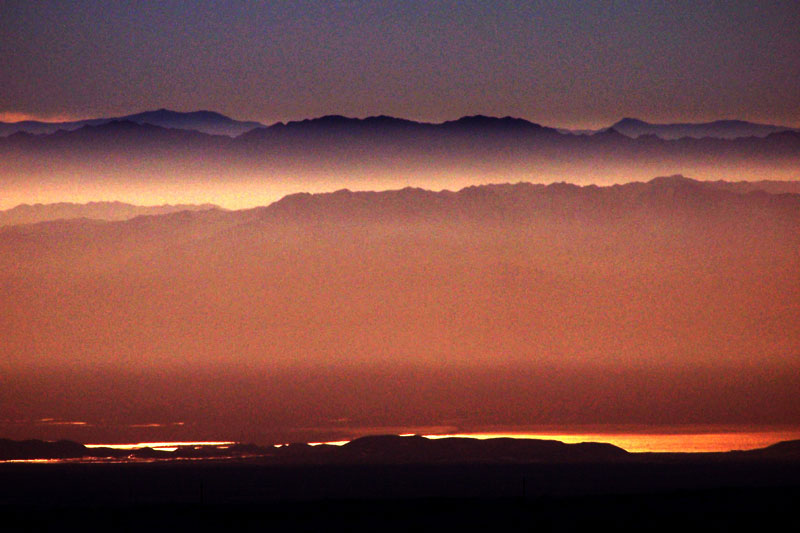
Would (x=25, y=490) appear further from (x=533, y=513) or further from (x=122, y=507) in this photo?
(x=533, y=513)

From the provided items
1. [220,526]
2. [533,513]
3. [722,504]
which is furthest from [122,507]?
[722,504]

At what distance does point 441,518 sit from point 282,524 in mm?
11330

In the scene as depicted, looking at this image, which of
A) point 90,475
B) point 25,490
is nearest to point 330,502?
point 25,490

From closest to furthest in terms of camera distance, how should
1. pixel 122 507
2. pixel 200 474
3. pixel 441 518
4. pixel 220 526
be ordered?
pixel 220 526 < pixel 441 518 < pixel 122 507 < pixel 200 474

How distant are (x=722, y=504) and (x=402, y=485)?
3771 inches

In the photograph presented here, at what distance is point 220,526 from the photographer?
7656cm

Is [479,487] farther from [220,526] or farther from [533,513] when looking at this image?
[220,526]

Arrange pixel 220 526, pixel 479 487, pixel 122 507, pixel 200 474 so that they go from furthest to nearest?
pixel 200 474 < pixel 479 487 < pixel 122 507 < pixel 220 526

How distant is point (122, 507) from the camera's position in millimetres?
89000

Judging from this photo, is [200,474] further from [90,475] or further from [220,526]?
[220,526]

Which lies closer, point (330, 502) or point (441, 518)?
point (441, 518)

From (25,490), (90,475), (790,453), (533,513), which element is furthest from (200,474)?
(533,513)

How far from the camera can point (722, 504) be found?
3398 inches

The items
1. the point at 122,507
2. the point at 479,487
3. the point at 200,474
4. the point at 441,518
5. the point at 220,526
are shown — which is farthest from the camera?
the point at 200,474
